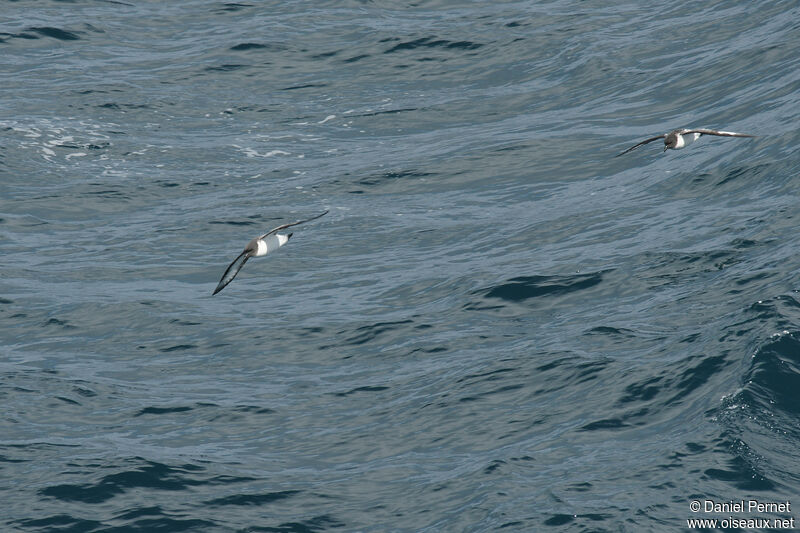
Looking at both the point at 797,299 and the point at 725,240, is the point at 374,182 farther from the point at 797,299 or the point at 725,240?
the point at 797,299

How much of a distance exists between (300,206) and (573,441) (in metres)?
15.9

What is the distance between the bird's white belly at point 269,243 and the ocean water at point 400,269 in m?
4.23

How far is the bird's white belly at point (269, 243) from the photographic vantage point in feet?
72.6

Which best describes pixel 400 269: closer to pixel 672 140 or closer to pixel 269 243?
pixel 672 140

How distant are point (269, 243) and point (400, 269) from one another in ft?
33.9

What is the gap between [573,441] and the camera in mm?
22391

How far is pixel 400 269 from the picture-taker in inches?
1277

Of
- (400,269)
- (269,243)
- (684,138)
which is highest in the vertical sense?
(684,138)

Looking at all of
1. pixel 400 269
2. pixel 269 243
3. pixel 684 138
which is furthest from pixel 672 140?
pixel 400 269

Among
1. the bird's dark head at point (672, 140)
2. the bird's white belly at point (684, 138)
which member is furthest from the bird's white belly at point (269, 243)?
the bird's white belly at point (684, 138)

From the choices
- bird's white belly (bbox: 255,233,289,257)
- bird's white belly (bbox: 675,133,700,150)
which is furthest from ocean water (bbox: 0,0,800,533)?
bird's white belly (bbox: 255,233,289,257)

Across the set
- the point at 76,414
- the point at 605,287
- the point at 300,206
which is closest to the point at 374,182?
the point at 300,206

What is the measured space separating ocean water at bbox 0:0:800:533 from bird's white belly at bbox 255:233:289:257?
4.23 meters

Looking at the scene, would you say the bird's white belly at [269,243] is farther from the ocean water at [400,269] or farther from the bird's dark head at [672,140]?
the bird's dark head at [672,140]
